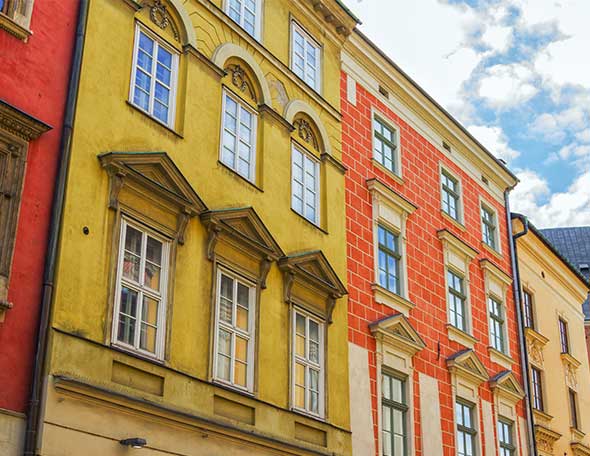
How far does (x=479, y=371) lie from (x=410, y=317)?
10.2 feet

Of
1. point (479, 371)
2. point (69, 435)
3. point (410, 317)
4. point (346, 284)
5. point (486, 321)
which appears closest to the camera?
point (69, 435)

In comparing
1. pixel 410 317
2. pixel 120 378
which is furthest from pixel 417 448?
pixel 120 378

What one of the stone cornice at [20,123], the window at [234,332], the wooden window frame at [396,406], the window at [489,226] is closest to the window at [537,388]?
the window at [489,226]

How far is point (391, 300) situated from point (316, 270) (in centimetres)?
305

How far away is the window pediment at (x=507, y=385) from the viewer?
22609 mm

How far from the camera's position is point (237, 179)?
15.7 m

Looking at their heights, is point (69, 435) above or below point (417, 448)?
below

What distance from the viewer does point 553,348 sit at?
1107 inches

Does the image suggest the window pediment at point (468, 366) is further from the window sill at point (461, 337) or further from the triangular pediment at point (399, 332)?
the triangular pediment at point (399, 332)

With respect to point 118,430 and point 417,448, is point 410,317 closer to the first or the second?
point 417,448

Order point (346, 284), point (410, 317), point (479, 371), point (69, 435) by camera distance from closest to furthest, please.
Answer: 1. point (69, 435)
2. point (346, 284)
3. point (410, 317)
4. point (479, 371)

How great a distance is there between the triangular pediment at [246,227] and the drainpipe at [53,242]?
9.22ft

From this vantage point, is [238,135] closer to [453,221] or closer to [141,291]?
[141,291]

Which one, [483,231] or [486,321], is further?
[483,231]
